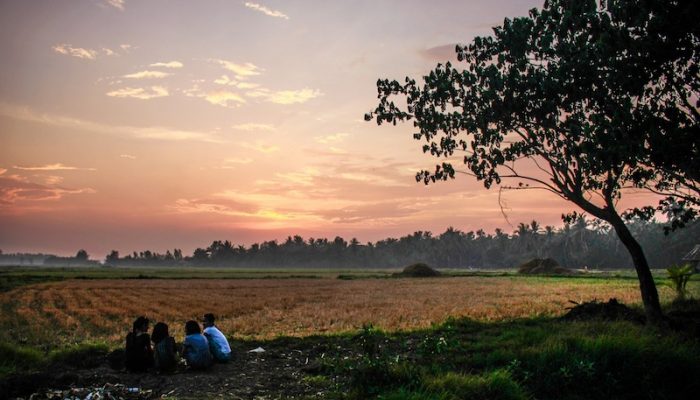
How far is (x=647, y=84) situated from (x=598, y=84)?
144 centimetres

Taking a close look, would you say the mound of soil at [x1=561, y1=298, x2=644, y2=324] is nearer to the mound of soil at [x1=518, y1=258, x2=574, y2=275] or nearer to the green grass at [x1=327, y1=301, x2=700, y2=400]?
the green grass at [x1=327, y1=301, x2=700, y2=400]

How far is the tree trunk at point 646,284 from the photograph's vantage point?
1552 centimetres

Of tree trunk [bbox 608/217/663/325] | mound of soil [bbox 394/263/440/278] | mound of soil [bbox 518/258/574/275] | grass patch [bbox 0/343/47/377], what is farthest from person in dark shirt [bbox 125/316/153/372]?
mound of soil [bbox 518/258/574/275]

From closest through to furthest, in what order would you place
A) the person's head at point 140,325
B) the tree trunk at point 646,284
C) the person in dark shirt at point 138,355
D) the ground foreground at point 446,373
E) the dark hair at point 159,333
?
the ground foreground at point 446,373 → the person in dark shirt at point 138,355 → the dark hair at point 159,333 → the person's head at point 140,325 → the tree trunk at point 646,284

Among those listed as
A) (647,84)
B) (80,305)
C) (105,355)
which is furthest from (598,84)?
(80,305)

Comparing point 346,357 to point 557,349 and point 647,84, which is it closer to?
point 557,349

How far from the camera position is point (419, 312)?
25703mm

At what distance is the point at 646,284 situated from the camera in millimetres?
16234

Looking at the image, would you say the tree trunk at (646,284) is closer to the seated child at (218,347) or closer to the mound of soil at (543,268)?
the seated child at (218,347)

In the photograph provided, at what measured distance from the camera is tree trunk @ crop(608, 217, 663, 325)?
1552cm

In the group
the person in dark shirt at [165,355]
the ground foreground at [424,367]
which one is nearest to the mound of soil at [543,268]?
the ground foreground at [424,367]

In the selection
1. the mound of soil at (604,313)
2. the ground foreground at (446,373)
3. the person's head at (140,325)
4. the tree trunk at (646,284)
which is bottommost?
the ground foreground at (446,373)

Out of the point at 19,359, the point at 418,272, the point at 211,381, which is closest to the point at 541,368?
the point at 211,381

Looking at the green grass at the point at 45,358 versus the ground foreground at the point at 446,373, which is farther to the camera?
the green grass at the point at 45,358
